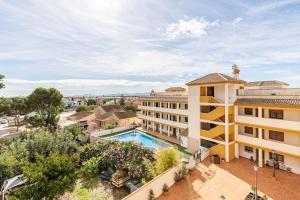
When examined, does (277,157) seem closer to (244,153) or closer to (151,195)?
(244,153)

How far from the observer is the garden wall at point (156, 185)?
1648cm

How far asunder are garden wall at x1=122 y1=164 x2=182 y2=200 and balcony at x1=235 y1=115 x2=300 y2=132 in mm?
9913

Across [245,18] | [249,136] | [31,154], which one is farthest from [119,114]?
[245,18]

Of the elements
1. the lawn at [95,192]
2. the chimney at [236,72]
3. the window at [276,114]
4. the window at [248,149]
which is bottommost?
the lawn at [95,192]

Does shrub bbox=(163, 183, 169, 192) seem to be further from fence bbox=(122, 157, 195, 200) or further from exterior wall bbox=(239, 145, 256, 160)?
exterior wall bbox=(239, 145, 256, 160)

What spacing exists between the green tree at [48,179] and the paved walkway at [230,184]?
8.63 metres

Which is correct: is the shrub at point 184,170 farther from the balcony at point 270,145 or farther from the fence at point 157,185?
the balcony at point 270,145

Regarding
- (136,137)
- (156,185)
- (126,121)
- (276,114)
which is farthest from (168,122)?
(156,185)

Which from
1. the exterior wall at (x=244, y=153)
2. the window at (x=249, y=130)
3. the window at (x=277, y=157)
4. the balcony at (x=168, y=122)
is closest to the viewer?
the window at (x=277, y=157)

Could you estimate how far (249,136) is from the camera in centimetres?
2400

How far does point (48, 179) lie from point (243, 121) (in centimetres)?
2171

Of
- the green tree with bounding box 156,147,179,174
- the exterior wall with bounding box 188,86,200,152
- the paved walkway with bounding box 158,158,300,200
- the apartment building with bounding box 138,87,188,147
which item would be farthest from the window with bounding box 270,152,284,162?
the apartment building with bounding box 138,87,188,147

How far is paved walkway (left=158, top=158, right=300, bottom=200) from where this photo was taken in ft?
57.8

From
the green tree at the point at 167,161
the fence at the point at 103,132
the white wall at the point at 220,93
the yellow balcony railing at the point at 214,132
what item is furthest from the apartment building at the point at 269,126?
the fence at the point at 103,132
